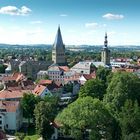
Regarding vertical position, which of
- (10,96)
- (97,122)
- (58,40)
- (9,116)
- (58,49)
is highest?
(58,40)

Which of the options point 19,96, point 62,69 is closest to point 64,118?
point 19,96

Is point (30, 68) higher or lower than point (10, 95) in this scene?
higher

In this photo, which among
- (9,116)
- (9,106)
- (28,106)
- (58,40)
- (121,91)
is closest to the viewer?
(9,116)

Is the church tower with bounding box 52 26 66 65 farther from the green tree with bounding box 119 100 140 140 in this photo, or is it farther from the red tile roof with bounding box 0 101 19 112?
the green tree with bounding box 119 100 140 140

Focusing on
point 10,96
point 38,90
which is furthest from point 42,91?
point 10,96

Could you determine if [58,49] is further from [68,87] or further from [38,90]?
[38,90]

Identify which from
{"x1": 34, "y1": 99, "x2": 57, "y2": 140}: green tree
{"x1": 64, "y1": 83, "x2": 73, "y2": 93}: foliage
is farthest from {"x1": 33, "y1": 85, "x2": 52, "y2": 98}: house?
{"x1": 34, "y1": 99, "x2": 57, "y2": 140}: green tree
